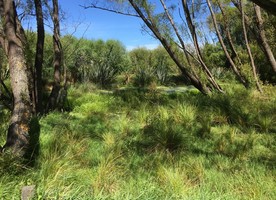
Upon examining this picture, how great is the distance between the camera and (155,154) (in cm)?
455

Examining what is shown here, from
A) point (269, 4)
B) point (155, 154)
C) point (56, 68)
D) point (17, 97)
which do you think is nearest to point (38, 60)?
point (56, 68)

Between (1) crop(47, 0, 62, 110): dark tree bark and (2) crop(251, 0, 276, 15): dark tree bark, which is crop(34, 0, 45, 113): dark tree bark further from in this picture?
(2) crop(251, 0, 276, 15): dark tree bark

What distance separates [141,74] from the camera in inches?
533

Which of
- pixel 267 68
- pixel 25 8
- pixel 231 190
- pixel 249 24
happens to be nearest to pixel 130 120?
pixel 231 190

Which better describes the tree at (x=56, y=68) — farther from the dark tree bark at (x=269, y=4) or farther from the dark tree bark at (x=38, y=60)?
the dark tree bark at (x=269, y=4)

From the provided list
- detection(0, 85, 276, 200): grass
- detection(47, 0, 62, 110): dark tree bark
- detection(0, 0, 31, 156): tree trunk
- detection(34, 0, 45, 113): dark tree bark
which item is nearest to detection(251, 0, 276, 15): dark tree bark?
detection(0, 85, 276, 200): grass

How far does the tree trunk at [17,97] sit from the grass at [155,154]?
1.22ft

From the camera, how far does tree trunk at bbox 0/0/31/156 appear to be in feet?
12.4

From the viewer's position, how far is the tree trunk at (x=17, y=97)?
3783 mm

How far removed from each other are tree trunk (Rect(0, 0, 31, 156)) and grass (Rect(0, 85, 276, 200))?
0.37m

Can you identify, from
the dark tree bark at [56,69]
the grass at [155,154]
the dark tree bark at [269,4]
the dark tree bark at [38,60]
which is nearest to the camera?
the dark tree bark at [269,4]

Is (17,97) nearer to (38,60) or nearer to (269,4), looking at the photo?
(38,60)

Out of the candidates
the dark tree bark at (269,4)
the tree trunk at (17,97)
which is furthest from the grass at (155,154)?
the dark tree bark at (269,4)

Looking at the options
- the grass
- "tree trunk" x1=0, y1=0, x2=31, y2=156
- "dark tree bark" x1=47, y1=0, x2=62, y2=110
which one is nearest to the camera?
the grass
